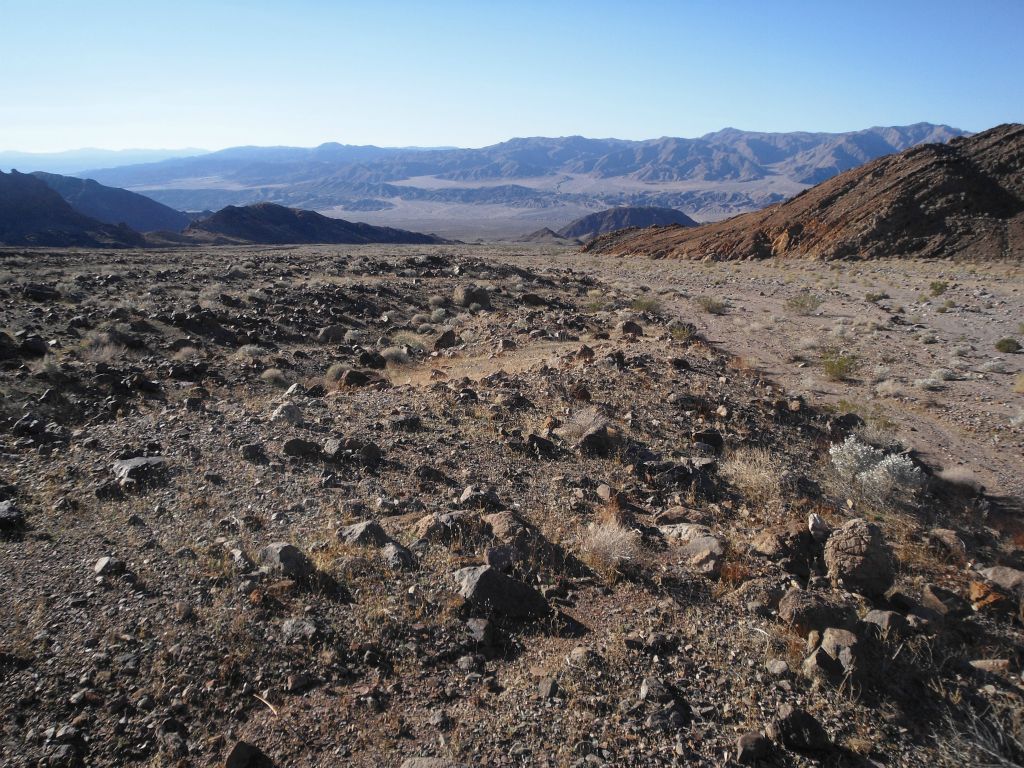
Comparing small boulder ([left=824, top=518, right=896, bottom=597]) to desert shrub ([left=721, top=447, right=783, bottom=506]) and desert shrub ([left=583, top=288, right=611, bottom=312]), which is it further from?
desert shrub ([left=583, top=288, right=611, bottom=312])

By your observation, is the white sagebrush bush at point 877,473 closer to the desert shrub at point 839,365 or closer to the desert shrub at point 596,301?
the desert shrub at point 839,365

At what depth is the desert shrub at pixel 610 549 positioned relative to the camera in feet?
16.3

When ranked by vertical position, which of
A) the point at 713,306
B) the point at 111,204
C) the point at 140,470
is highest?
the point at 111,204

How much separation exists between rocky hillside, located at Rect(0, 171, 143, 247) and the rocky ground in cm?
5906

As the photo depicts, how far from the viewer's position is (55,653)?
3.81m

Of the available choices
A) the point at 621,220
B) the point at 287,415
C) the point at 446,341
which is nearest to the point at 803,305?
the point at 446,341

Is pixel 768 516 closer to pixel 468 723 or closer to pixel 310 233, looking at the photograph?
pixel 468 723

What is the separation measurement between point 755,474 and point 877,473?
127cm

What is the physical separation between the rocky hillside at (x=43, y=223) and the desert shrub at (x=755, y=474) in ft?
204

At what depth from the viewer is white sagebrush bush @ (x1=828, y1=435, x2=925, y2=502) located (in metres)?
6.47

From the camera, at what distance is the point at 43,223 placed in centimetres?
6575

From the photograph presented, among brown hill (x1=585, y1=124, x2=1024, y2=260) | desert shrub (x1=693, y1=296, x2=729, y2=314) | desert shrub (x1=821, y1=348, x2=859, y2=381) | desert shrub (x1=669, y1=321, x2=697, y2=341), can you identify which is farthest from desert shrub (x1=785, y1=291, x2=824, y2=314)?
brown hill (x1=585, y1=124, x2=1024, y2=260)

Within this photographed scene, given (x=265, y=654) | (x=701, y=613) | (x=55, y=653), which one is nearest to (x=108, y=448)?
(x=55, y=653)

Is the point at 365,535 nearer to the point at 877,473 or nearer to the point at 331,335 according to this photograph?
the point at 877,473
